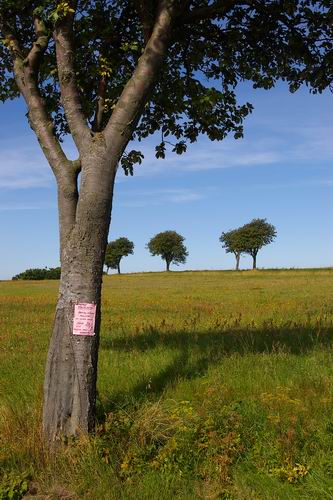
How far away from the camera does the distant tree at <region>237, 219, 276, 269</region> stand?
127750 mm

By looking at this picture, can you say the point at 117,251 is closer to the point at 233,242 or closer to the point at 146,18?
the point at 233,242

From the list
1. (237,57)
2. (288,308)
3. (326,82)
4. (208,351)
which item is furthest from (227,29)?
(288,308)

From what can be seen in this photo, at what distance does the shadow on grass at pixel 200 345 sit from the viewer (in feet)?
24.1

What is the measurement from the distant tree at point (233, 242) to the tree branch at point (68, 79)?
124581 mm

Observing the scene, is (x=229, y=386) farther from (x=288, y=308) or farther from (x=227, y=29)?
(x=288, y=308)

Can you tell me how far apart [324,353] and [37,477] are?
576 centimetres

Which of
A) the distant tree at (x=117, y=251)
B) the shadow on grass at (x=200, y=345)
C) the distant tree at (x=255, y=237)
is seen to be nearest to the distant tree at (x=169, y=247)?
the distant tree at (x=117, y=251)

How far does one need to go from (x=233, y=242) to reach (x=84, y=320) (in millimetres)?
126932

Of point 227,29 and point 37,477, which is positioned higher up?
point 227,29

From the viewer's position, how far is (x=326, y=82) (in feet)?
28.5

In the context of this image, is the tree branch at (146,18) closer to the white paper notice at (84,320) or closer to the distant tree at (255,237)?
the white paper notice at (84,320)

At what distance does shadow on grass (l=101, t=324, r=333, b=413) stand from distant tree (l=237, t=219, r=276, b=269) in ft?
383

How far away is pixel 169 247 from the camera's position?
146750 mm

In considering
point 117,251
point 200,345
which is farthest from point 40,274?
point 200,345
